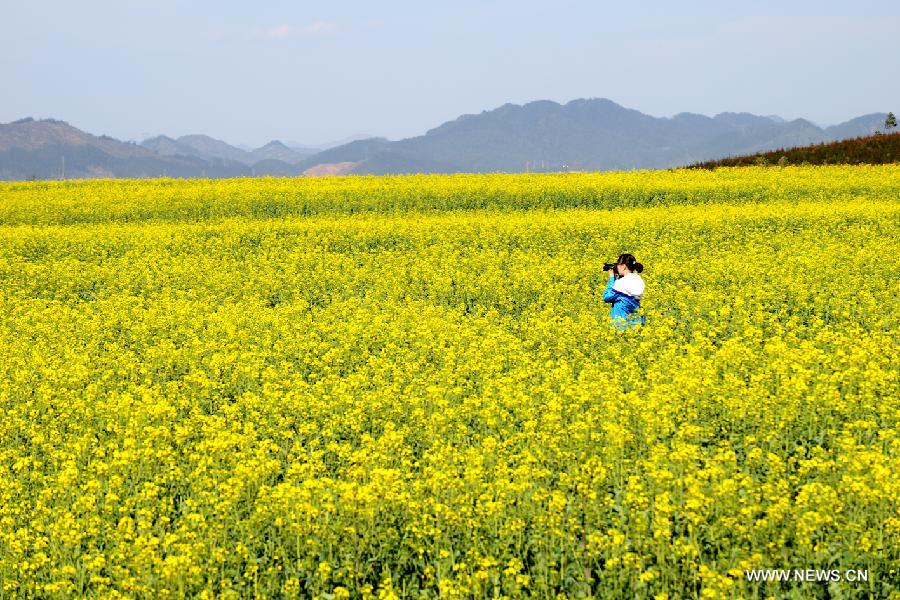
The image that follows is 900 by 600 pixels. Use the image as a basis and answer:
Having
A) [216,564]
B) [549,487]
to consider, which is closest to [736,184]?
[549,487]

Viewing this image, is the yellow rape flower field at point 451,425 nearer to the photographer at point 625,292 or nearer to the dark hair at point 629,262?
the photographer at point 625,292

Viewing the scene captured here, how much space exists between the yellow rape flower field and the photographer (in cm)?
71

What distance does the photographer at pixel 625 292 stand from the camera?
42.7ft

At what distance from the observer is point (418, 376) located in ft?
35.7

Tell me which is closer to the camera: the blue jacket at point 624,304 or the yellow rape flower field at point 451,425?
the yellow rape flower field at point 451,425

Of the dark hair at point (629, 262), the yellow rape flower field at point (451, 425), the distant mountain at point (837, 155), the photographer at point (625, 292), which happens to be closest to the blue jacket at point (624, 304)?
the photographer at point (625, 292)

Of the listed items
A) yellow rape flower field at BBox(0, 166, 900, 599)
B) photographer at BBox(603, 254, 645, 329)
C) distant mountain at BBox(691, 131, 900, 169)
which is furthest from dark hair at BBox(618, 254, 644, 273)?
distant mountain at BBox(691, 131, 900, 169)

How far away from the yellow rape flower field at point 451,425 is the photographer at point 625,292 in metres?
0.71

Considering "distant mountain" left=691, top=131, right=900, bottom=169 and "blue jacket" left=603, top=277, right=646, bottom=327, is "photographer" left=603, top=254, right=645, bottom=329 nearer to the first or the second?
"blue jacket" left=603, top=277, right=646, bottom=327

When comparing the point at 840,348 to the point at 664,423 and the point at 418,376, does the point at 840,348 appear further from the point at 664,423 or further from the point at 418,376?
the point at 418,376

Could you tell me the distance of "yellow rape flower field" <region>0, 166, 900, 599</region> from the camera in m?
6.31

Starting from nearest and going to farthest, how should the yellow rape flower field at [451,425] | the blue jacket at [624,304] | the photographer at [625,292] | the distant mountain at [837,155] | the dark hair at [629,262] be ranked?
1. the yellow rape flower field at [451,425]
2. the dark hair at [629,262]
3. the photographer at [625,292]
4. the blue jacket at [624,304]
5. the distant mountain at [837,155]

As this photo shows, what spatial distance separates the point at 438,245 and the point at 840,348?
12.6 metres

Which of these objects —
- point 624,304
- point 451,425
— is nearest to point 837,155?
point 624,304
